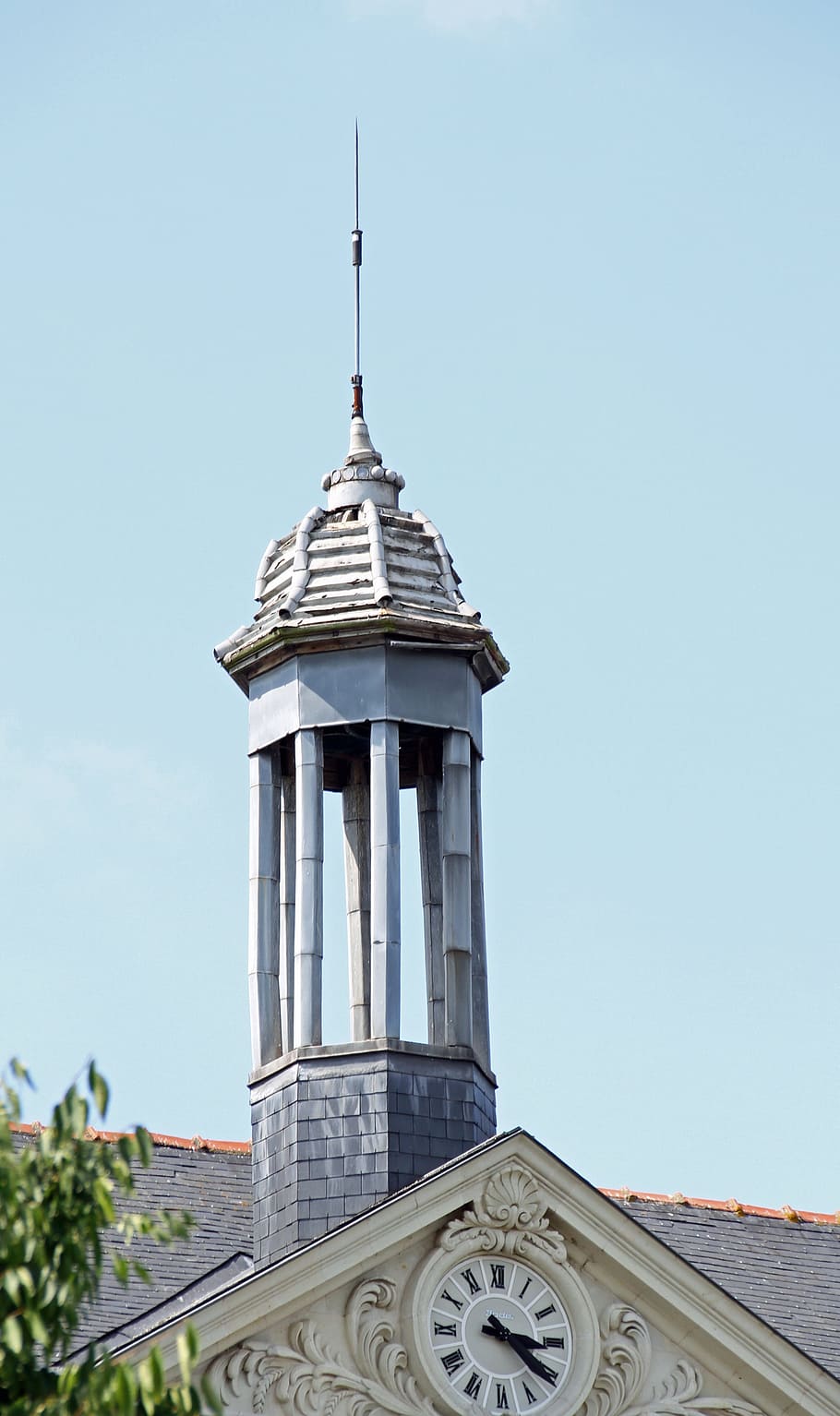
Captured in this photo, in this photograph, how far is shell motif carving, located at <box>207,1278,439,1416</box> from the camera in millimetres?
19109

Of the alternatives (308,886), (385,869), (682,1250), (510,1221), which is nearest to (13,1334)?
(510,1221)

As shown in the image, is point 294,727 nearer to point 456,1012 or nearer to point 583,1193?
point 456,1012

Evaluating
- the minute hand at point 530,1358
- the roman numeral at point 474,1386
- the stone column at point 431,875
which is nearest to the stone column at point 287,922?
the stone column at point 431,875

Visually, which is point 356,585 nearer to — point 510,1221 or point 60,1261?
point 510,1221

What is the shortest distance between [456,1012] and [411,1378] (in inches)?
146

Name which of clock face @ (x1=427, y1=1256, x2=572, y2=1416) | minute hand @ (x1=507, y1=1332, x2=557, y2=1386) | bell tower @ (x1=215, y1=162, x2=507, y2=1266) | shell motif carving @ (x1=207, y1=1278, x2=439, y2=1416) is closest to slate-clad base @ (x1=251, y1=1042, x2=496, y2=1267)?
bell tower @ (x1=215, y1=162, x2=507, y2=1266)

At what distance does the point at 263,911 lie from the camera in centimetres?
2286

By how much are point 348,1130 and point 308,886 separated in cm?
208

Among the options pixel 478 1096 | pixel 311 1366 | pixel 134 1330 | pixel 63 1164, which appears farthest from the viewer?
pixel 478 1096

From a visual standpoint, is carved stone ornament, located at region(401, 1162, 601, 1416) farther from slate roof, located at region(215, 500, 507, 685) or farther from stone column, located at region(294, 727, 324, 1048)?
slate roof, located at region(215, 500, 507, 685)

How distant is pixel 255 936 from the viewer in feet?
74.7

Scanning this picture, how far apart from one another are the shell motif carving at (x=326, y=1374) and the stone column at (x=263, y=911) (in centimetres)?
335

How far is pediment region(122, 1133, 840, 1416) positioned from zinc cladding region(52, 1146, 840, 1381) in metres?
1.00

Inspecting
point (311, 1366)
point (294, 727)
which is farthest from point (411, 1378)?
point (294, 727)
